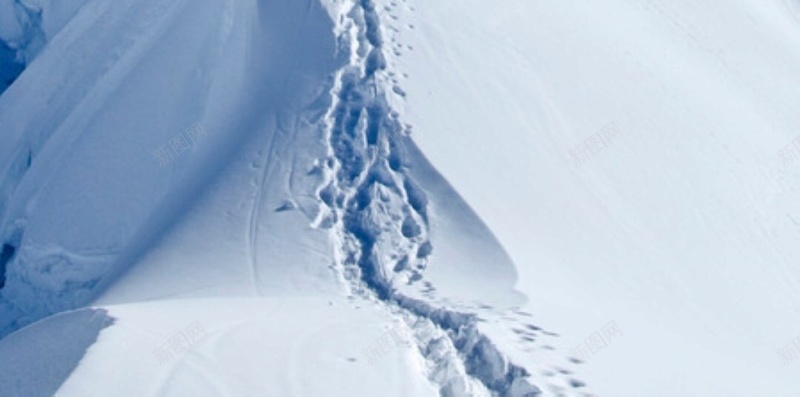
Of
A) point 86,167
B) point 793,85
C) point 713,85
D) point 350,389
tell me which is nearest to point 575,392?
point 350,389

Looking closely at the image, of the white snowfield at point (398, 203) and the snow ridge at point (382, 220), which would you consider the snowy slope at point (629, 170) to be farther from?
the snow ridge at point (382, 220)

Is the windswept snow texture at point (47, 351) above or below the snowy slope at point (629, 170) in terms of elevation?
above

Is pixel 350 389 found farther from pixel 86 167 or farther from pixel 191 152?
pixel 86 167

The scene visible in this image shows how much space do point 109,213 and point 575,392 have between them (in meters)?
6.72

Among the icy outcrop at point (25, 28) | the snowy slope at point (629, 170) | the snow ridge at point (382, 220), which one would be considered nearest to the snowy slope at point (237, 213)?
the snow ridge at point (382, 220)

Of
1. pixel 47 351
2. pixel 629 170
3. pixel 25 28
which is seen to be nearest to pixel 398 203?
pixel 629 170

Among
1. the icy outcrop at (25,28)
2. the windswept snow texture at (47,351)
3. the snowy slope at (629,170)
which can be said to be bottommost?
the snowy slope at (629,170)

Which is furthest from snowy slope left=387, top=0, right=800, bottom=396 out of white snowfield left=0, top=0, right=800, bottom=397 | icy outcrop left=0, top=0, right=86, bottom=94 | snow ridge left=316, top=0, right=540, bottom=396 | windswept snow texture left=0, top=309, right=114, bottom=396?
icy outcrop left=0, top=0, right=86, bottom=94

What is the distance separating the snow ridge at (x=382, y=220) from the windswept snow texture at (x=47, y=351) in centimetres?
239

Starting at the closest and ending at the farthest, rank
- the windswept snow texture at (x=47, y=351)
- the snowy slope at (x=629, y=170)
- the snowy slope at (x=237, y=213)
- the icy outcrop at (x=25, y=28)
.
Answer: the windswept snow texture at (x=47, y=351), the snowy slope at (x=237, y=213), the snowy slope at (x=629, y=170), the icy outcrop at (x=25, y=28)

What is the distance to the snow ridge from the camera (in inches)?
321

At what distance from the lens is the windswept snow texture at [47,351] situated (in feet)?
25.8

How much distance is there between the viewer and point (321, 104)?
40.9 ft

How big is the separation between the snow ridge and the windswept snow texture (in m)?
2.39
